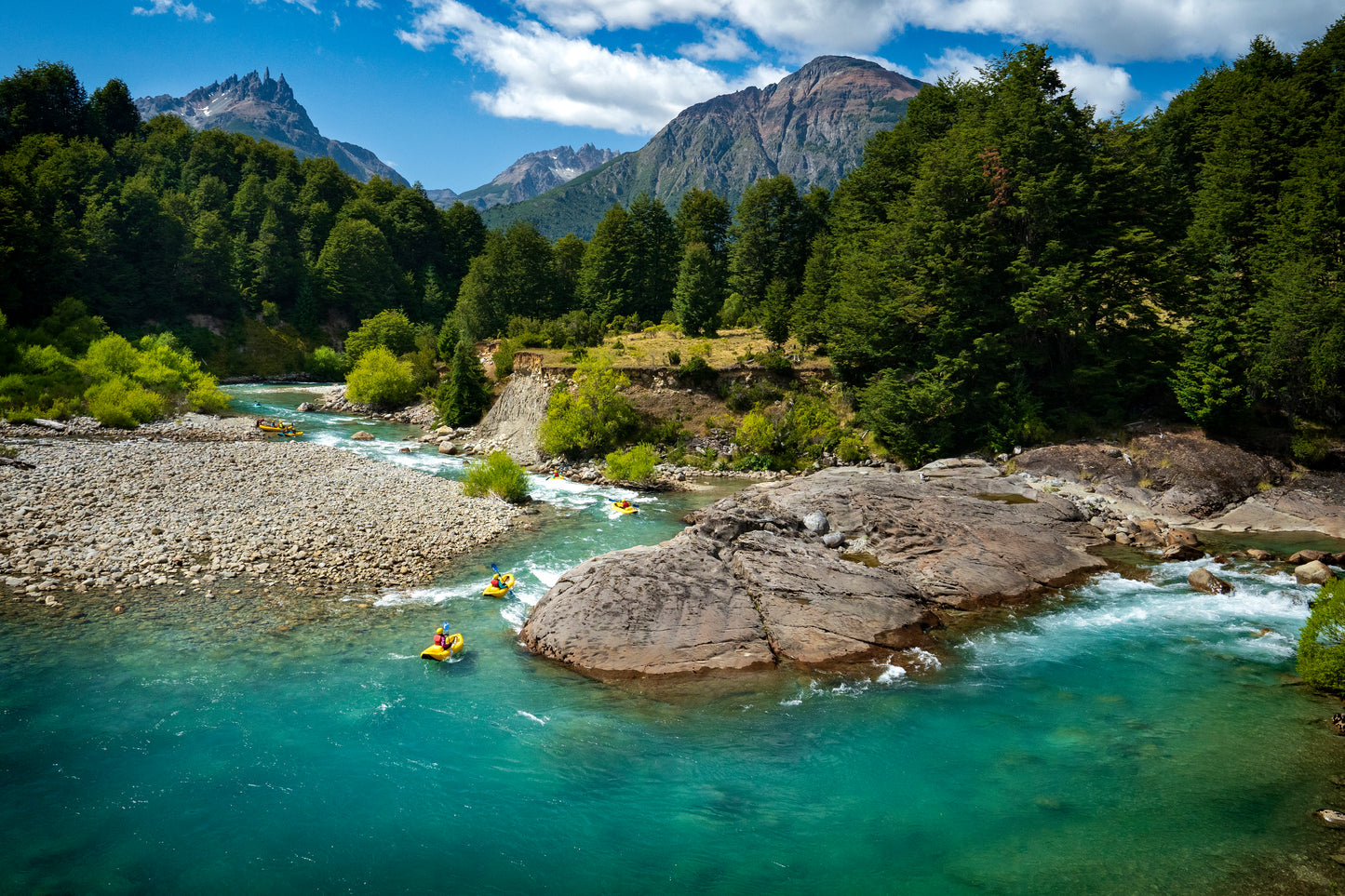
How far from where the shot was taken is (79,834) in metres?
9.95

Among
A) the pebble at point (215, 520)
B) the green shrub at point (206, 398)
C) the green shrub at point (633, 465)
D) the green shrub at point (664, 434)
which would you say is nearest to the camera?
the pebble at point (215, 520)

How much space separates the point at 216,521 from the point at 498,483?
10.8 meters

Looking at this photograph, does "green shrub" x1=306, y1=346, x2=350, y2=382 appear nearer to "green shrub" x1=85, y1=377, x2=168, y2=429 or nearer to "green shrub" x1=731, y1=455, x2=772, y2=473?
"green shrub" x1=85, y1=377, x2=168, y2=429

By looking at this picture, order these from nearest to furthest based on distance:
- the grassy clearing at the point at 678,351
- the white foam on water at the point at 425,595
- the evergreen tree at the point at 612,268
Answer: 1. the white foam on water at the point at 425,595
2. the grassy clearing at the point at 678,351
3. the evergreen tree at the point at 612,268

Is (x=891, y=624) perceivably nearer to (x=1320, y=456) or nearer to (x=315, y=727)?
(x=315, y=727)

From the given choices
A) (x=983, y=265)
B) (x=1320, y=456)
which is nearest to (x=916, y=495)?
(x=983, y=265)

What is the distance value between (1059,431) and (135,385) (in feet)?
185

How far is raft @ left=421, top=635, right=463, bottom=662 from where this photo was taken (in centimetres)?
1548

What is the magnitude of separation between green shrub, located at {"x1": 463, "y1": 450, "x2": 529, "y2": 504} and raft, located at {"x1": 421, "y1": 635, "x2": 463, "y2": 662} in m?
14.0

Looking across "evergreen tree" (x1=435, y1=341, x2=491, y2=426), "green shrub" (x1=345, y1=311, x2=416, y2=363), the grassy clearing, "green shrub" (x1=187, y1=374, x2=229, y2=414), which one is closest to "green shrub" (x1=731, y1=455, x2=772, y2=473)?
the grassy clearing

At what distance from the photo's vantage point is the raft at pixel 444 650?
15.5 meters

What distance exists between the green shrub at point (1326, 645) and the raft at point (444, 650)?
64.7ft

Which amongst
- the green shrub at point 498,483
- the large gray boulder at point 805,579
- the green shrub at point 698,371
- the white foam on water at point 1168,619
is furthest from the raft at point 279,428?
the white foam on water at point 1168,619

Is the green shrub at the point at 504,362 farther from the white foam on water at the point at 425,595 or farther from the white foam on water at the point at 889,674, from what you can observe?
the white foam on water at the point at 889,674
